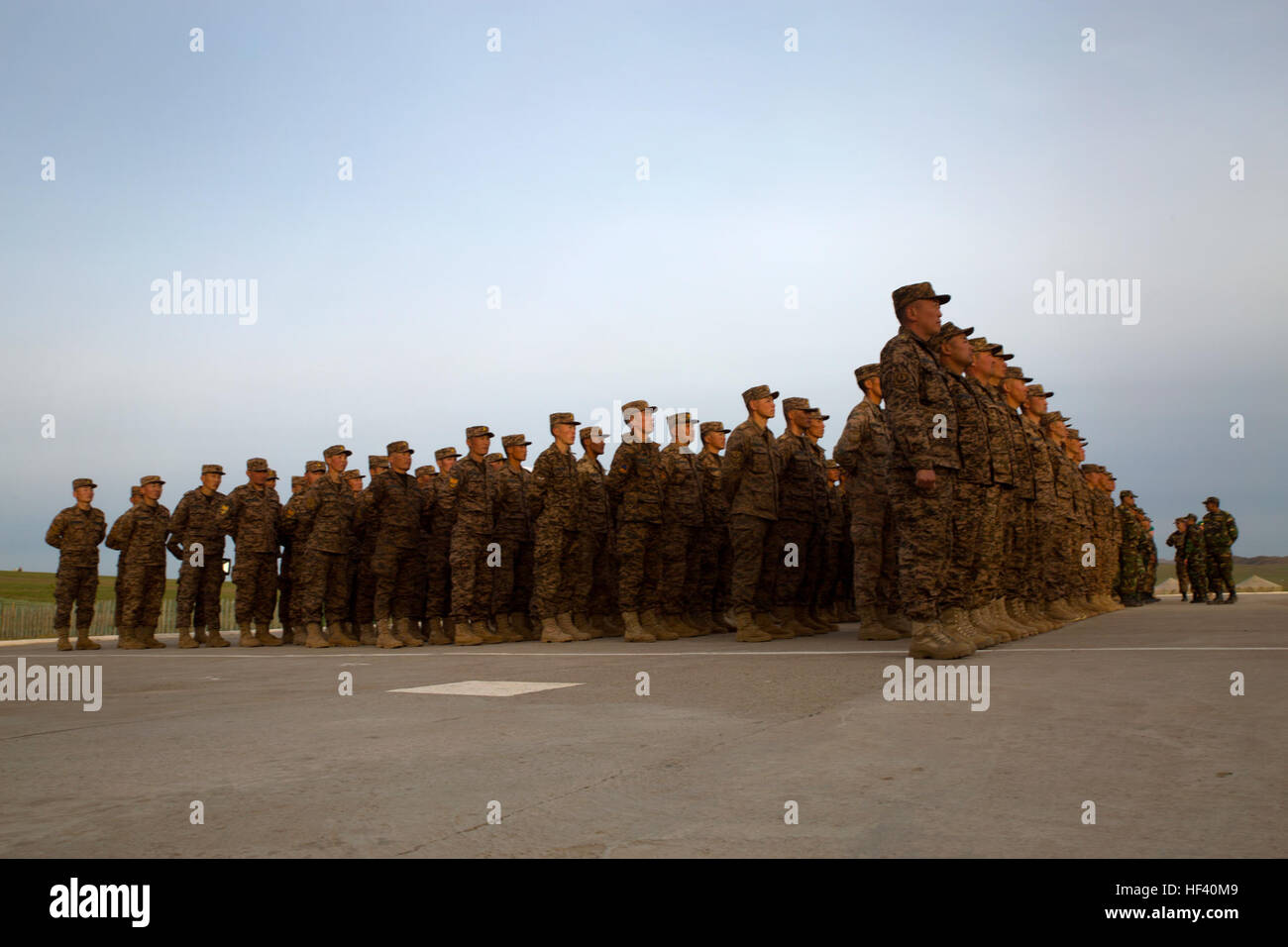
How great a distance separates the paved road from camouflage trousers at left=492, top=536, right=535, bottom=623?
21.3 feet

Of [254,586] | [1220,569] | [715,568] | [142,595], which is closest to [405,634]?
[254,586]

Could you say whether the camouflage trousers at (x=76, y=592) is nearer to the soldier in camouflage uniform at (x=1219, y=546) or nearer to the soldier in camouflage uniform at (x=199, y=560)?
the soldier in camouflage uniform at (x=199, y=560)

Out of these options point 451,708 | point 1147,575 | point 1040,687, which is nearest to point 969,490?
point 1040,687

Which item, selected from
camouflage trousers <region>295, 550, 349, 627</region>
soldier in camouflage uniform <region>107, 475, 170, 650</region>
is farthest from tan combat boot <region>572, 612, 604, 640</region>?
soldier in camouflage uniform <region>107, 475, 170, 650</region>

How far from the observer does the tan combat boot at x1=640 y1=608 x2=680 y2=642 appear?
11.4 metres

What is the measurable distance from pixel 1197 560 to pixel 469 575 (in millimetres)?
17632

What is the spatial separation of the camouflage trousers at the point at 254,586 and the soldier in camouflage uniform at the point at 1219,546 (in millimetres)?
18241

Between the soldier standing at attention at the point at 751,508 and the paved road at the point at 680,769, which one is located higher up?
the soldier standing at attention at the point at 751,508

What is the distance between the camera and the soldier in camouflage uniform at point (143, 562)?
1403 centimetres

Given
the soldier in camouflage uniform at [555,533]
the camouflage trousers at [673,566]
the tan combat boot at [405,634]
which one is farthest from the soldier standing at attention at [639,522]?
the tan combat boot at [405,634]

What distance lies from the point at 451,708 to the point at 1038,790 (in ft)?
9.54

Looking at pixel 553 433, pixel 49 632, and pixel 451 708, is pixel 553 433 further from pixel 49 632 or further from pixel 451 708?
pixel 49 632

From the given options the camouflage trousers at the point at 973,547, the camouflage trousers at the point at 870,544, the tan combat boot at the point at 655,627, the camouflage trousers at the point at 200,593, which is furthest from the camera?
the camouflage trousers at the point at 200,593
